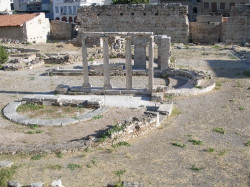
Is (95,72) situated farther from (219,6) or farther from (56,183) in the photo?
(219,6)

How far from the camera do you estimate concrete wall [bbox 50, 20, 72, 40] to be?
41.8 m

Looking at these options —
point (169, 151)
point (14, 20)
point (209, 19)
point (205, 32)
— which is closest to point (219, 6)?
point (209, 19)

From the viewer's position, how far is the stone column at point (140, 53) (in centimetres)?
2352

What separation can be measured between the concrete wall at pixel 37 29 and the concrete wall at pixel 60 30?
28.3 inches

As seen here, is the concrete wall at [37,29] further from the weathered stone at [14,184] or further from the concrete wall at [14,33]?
the weathered stone at [14,184]

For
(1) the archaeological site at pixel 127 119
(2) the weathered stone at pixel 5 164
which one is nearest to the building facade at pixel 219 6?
(1) the archaeological site at pixel 127 119

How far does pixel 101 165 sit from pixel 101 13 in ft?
90.9

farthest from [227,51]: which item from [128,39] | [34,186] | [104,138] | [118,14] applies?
[34,186]

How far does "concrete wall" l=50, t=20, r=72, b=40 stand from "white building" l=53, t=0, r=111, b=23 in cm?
1961

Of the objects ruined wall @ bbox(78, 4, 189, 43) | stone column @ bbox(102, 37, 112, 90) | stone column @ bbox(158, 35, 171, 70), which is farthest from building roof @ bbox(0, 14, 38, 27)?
stone column @ bbox(102, 37, 112, 90)

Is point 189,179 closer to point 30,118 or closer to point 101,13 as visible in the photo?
point 30,118

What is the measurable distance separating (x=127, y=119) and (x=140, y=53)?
11.1 metres

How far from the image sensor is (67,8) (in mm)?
62562

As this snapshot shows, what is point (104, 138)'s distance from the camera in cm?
1176
